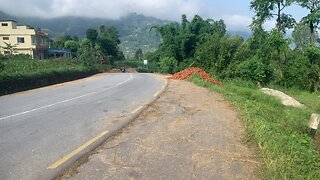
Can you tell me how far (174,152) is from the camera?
745 cm

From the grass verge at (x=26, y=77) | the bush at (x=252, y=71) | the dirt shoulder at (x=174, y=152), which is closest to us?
the dirt shoulder at (x=174, y=152)

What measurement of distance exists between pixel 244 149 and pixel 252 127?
1.80m

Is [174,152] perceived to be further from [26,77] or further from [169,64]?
[169,64]

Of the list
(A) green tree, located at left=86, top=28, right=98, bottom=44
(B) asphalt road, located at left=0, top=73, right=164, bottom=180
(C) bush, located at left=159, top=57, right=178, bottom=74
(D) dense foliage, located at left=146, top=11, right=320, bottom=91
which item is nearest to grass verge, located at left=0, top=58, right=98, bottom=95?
(B) asphalt road, located at left=0, top=73, right=164, bottom=180

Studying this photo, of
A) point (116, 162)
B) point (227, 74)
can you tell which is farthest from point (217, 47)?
point (116, 162)

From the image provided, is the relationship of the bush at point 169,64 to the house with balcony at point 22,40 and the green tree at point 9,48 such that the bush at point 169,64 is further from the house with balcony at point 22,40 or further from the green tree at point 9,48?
the house with balcony at point 22,40

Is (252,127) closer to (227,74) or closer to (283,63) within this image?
(227,74)

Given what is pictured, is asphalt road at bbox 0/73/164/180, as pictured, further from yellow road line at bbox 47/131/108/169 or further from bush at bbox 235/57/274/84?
bush at bbox 235/57/274/84

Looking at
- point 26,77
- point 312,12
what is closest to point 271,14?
point 312,12

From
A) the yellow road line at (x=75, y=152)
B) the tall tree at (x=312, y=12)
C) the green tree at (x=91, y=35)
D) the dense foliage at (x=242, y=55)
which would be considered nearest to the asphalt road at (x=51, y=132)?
the yellow road line at (x=75, y=152)

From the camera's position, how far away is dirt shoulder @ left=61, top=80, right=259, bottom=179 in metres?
6.24

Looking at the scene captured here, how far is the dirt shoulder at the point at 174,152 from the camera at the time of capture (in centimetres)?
624

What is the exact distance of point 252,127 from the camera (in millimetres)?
9531

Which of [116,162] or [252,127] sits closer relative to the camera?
[116,162]
